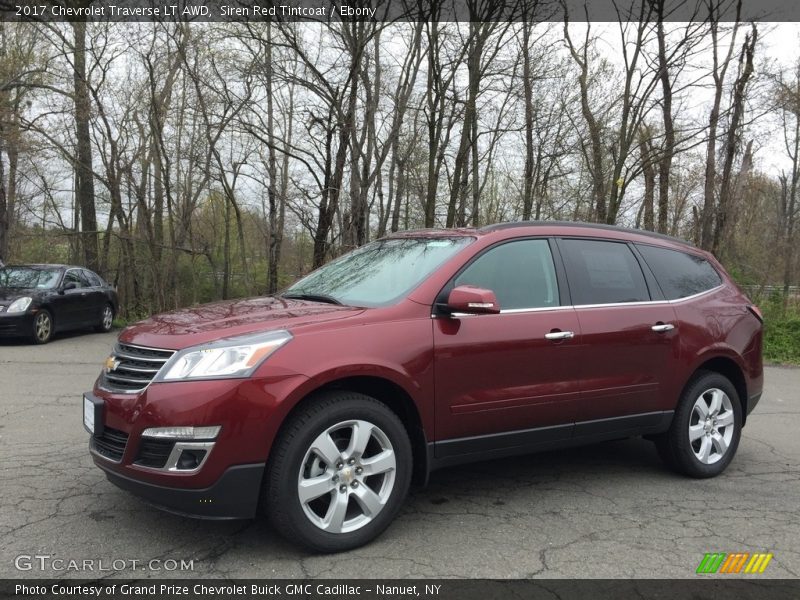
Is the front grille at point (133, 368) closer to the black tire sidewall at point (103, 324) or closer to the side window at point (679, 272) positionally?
the side window at point (679, 272)

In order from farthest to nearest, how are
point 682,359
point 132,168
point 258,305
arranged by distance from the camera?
point 132,168 → point 682,359 → point 258,305

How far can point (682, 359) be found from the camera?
179 inches

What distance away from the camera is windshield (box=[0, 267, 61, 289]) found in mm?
12500

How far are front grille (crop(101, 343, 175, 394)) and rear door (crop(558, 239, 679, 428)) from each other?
2478mm

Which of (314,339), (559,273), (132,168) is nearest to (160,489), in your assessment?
(314,339)

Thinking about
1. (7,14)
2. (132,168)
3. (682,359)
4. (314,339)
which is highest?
(7,14)

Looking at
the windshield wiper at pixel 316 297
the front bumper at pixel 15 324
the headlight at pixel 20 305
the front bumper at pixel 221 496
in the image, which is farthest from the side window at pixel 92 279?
the front bumper at pixel 221 496

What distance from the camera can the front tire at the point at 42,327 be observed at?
11734 mm

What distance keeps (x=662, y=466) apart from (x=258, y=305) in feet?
10.7

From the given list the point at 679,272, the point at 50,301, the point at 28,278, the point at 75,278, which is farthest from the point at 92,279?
the point at 679,272

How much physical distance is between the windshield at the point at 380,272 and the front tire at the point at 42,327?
904 cm

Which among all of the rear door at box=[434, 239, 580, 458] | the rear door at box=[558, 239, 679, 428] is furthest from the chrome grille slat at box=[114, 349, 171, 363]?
the rear door at box=[558, 239, 679, 428]

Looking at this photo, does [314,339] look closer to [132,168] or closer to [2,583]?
[2,583]

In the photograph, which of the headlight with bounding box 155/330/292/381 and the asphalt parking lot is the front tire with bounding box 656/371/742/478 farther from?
the headlight with bounding box 155/330/292/381
